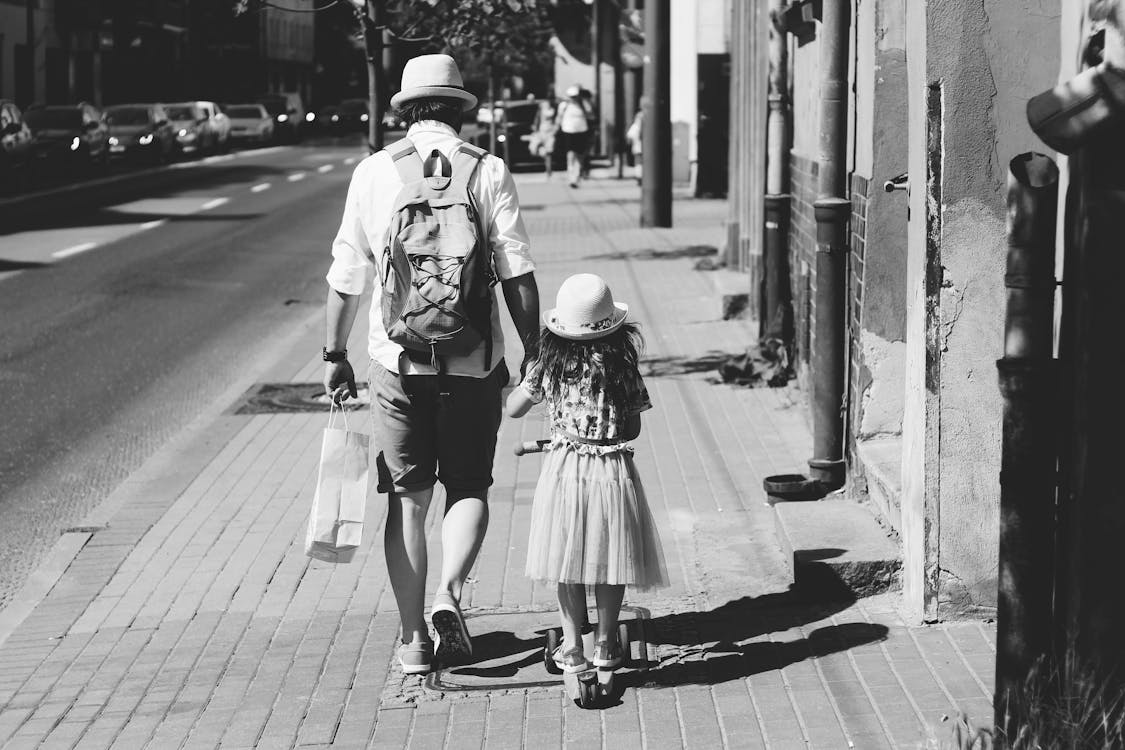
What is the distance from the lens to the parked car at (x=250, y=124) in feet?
184

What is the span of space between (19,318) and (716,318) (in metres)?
6.23

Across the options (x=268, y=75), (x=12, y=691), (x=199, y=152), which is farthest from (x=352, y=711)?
(x=268, y=75)

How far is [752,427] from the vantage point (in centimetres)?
927

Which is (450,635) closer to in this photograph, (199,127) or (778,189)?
(778,189)

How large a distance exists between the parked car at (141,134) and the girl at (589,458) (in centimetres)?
3908

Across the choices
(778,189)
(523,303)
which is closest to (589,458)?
(523,303)

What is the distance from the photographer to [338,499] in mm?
5188

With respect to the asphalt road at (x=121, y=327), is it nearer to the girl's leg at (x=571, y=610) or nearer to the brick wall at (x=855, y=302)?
the girl's leg at (x=571, y=610)

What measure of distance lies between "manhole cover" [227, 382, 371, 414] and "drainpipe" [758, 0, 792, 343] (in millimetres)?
2701

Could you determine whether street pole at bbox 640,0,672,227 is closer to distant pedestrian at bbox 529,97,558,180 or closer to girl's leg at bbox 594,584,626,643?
distant pedestrian at bbox 529,97,558,180

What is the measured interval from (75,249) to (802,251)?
44.5 ft

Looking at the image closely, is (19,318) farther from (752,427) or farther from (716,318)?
(752,427)

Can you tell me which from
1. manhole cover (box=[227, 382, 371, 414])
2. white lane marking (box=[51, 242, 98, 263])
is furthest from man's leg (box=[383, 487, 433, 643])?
white lane marking (box=[51, 242, 98, 263])

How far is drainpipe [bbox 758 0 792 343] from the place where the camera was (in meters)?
10.4
